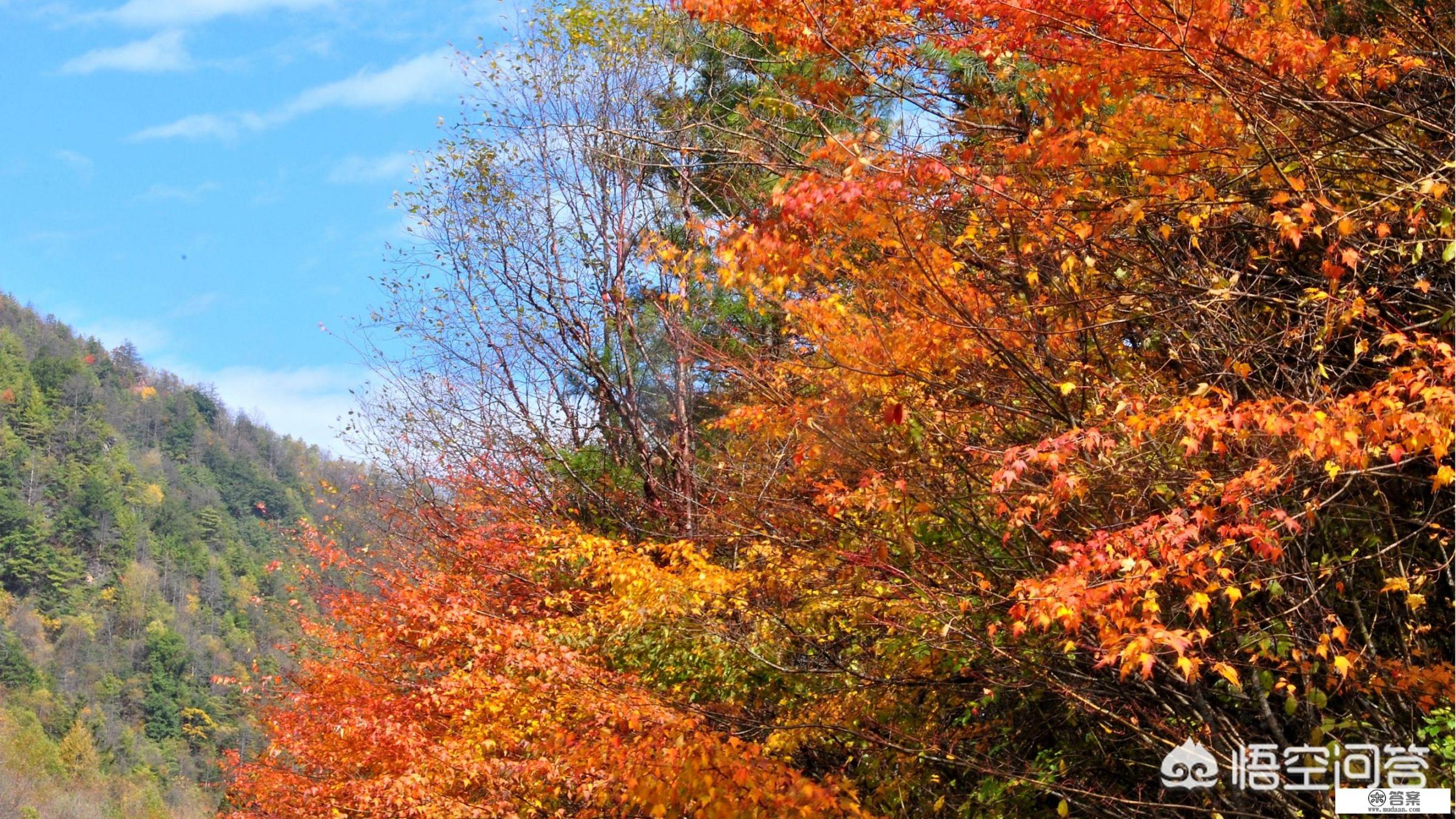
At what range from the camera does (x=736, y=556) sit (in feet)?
28.7

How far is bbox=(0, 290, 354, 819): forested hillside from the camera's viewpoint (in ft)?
204

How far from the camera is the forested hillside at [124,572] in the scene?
62.1m

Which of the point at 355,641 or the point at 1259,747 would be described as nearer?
the point at 1259,747

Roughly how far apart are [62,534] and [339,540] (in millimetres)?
82991

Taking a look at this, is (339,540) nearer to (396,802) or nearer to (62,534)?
(396,802)

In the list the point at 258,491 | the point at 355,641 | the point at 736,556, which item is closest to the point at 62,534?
the point at 258,491

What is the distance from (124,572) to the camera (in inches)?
3428
